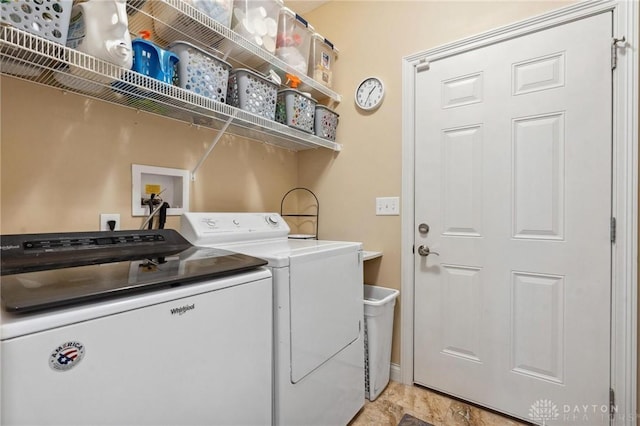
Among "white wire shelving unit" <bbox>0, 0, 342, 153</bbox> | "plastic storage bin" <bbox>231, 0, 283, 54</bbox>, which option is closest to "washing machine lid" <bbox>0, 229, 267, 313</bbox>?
"white wire shelving unit" <bbox>0, 0, 342, 153</bbox>

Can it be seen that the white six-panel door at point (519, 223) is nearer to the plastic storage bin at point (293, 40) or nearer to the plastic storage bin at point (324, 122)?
the plastic storage bin at point (324, 122)

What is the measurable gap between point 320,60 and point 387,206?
1107mm

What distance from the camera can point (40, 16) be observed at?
2.89 feet

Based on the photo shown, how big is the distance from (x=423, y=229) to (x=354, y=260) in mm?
550

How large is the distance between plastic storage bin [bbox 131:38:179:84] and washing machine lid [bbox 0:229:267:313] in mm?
639

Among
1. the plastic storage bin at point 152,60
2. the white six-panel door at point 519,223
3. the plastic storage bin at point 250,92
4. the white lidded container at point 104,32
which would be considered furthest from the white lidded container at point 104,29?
the white six-panel door at point 519,223

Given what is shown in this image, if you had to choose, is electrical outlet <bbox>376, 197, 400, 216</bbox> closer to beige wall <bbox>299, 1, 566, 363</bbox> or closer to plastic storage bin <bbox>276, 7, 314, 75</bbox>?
beige wall <bbox>299, 1, 566, 363</bbox>

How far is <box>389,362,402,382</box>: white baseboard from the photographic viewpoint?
193 cm

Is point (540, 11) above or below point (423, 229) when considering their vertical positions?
above

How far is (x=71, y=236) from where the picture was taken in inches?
41.8

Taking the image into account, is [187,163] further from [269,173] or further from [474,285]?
[474,285]

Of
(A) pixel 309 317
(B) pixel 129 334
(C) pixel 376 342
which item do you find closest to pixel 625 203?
(C) pixel 376 342

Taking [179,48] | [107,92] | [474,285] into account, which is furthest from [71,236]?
[474,285]

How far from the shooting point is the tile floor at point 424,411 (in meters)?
1.58
